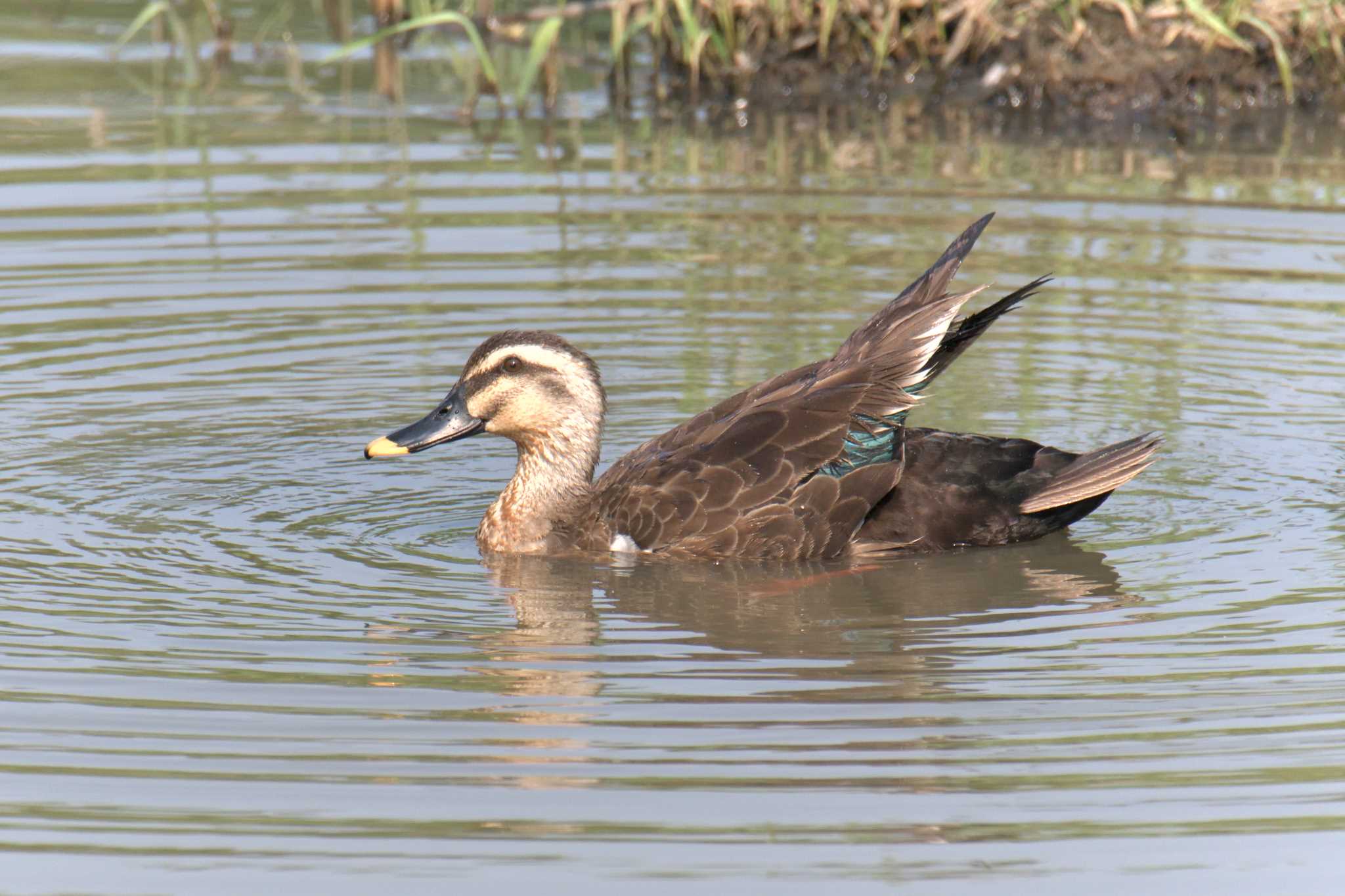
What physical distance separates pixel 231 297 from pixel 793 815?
743 cm

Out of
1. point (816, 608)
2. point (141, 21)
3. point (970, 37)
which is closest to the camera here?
point (816, 608)

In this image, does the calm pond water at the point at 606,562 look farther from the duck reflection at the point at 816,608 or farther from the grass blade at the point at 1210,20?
the grass blade at the point at 1210,20

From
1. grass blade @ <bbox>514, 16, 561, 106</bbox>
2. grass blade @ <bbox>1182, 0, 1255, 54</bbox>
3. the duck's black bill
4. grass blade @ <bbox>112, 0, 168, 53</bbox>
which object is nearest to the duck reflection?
the duck's black bill

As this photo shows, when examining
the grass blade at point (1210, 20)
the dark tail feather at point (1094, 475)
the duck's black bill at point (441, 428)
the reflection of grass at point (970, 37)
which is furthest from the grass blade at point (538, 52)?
the dark tail feather at point (1094, 475)

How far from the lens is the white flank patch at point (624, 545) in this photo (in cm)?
831

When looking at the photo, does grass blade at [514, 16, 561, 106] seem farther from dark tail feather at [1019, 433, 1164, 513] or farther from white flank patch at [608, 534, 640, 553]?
dark tail feather at [1019, 433, 1164, 513]

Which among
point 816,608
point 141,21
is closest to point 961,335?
point 816,608

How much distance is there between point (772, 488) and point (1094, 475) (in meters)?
1.29

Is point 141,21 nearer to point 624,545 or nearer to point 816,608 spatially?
point 624,545

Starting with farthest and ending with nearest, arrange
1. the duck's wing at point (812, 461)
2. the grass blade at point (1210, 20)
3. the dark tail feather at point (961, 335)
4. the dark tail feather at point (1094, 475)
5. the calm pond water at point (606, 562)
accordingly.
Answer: the grass blade at point (1210, 20)
the dark tail feather at point (1094, 475)
the duck's wing at point (812, 461)
the dark tail feather at point (961, 335)
the calm pond water at point (606, 562)

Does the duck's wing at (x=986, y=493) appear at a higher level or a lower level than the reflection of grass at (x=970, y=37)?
lower

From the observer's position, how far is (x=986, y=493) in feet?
27.3

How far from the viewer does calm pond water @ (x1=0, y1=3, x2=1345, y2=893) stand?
17.7ft

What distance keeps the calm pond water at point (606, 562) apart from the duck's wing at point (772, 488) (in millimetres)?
172
